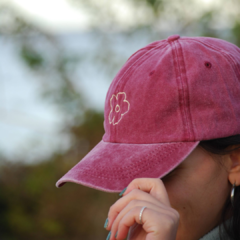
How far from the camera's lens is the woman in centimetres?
130

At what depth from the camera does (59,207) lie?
5.08 meters

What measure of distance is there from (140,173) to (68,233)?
408 cm

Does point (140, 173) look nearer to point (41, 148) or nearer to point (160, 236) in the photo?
point (160, 236)

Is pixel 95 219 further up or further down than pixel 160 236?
further down

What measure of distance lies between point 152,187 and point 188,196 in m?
0.25

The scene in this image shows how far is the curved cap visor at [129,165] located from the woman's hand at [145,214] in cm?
6

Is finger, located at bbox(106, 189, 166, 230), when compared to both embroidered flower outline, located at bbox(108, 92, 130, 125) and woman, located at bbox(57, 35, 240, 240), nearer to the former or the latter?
woman, located at bbox(57, 35, 240, 240)

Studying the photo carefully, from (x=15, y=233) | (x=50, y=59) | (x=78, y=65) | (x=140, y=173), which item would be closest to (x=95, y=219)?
(x=15, y=233)

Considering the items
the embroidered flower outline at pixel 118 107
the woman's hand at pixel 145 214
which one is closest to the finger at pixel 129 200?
the woman's hand at pixel 145 214

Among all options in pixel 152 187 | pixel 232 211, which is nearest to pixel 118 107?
pixel 152 187

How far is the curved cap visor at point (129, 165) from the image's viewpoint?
4.28 feet

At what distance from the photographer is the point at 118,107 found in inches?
58.4

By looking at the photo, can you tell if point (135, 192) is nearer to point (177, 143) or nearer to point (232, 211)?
point (177, 143)

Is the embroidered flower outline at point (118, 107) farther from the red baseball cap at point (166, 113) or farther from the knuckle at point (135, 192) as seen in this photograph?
the knuckle at point (135, 192)
